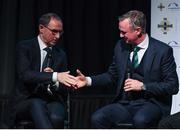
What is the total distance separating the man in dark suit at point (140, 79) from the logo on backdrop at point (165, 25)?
1395 millimetres

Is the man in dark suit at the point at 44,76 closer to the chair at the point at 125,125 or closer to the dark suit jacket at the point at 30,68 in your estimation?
the dark suit jacket at the point at 30,68

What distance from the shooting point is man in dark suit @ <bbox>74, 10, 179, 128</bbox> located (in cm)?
510

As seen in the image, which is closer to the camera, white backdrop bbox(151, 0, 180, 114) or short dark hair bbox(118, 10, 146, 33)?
short dark hair bbox(118, 10, 146, 33)

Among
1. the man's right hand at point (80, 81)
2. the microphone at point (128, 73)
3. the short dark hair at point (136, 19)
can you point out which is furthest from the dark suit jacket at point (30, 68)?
the short dark hair at point (136, 19)

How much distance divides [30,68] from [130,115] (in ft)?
3.42

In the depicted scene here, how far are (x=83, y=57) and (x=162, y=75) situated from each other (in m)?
1.90

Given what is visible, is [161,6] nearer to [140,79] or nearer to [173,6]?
[173,6]

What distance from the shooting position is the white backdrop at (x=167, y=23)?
665 centimetres

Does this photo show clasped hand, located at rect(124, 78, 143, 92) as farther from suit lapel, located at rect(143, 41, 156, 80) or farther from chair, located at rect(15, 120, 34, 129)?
chair, located at rect(15, 120, 34, 129)

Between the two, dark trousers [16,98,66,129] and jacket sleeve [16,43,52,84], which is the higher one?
jacket sleeve [16,43,52,84]

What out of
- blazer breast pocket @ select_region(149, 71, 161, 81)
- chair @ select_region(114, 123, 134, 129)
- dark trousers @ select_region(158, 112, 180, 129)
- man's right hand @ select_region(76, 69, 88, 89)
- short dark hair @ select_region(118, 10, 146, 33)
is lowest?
chair @ select_region(114, 123, 134, 129)

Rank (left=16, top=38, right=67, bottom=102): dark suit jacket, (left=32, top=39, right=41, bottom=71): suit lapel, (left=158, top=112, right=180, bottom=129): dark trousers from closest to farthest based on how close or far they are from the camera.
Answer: (left=158, top=112, right=180, bottom=129): dark trousers
(left=16, top=38, right=67, bottom=102): dark suit jacket
(left=32, top=39, right=41, bottom=71): suit lapel

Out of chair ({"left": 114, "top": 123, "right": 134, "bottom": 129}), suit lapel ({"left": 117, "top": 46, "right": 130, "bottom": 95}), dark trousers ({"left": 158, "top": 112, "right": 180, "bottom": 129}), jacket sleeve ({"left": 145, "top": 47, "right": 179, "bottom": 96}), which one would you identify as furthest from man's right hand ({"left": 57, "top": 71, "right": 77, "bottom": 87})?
dark trousers ({"left": 158, "top": 112, "right": 180, "bottom": 129})

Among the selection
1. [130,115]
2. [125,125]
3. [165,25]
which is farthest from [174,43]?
[125,125]
